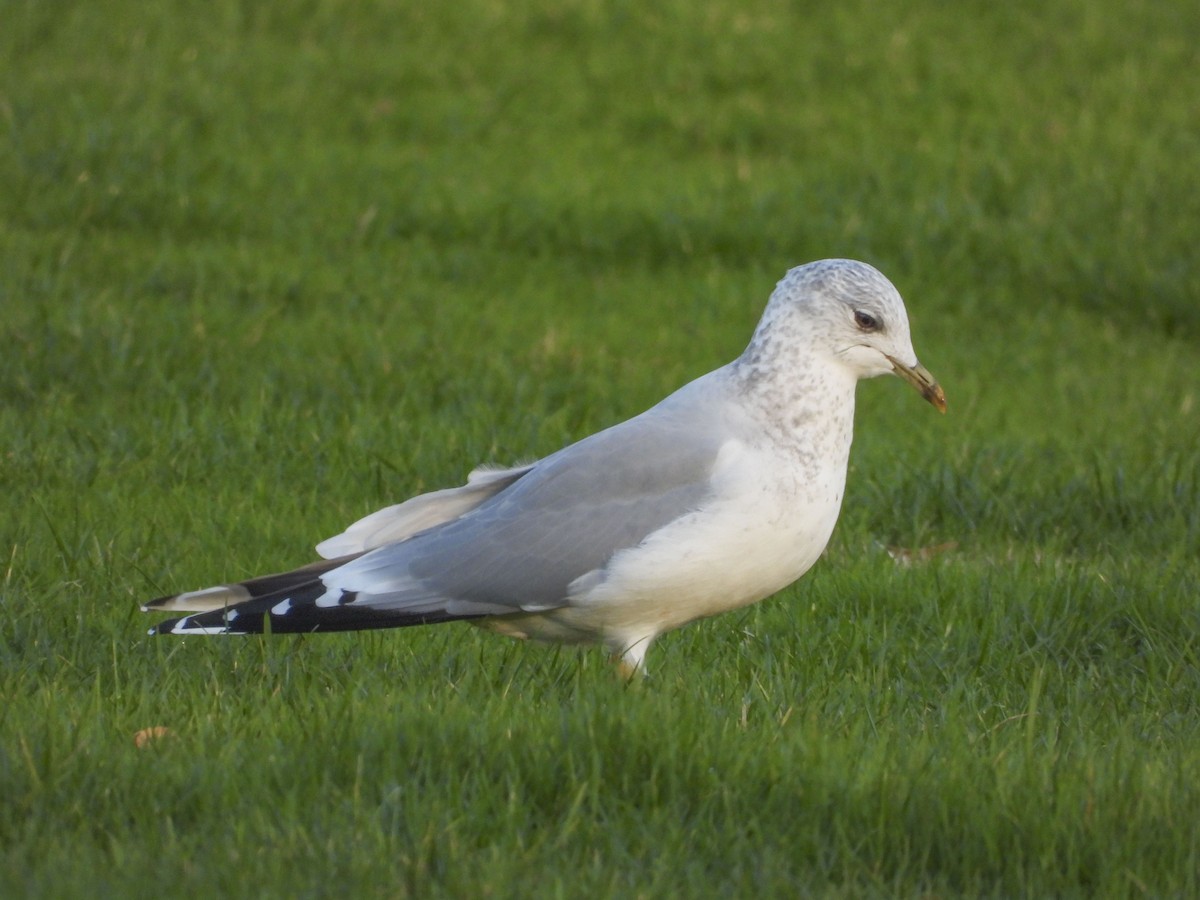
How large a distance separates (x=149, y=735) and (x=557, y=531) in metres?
1.13

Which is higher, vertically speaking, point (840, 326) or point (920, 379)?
point (840, 326)

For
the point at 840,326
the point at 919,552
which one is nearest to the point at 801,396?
the point at 840,326

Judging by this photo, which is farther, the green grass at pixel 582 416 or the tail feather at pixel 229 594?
the tail feather at pixel 229 594

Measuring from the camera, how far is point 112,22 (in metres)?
10.7

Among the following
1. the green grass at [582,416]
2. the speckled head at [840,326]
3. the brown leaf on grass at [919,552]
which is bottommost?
the brown leaf on grass at [919,552]

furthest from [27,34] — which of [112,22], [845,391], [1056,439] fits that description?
[845,391]

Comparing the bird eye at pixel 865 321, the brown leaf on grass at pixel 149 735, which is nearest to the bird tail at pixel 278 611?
the brown leaf on grass at pixel 149 735

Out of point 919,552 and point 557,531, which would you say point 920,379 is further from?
A: point 919,552

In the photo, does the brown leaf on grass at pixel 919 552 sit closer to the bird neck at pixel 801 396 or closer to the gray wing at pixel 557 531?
the bird neck at pixel 801 396

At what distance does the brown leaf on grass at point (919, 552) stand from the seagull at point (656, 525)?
46.2 inches

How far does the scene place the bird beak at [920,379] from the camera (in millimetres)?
4316

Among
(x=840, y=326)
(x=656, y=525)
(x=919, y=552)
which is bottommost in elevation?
(x=919, y=552)

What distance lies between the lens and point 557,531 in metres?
4.13

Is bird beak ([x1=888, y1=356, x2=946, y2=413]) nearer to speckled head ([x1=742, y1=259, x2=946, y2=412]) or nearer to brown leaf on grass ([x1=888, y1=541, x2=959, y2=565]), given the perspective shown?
speckled head ([x1=742, y1=259, x2=946, y2=412])
